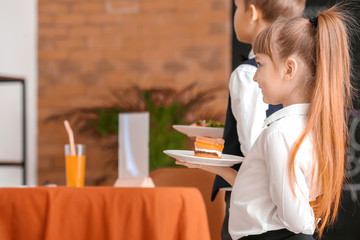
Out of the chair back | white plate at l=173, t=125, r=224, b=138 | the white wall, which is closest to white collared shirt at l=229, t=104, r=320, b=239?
white plate at l=173, t=125, r=224, b=138

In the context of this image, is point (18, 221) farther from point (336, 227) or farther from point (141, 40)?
point (141, 40)

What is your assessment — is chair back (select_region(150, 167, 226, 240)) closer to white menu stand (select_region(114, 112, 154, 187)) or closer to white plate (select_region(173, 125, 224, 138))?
white menu stand (select_region(114, 112, 154, 187))

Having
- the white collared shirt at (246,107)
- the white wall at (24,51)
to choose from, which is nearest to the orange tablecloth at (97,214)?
the white collared shirt at (246,107)

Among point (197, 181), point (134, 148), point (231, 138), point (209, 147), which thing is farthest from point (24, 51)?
point (209, 147)

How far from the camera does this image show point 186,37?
4055 millimetres

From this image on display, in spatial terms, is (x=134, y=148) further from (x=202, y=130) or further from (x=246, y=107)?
(x=246, y=107)

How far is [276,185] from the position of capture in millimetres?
1009

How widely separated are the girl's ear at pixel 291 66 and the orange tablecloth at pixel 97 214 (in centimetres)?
51

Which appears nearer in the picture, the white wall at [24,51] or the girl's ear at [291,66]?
the girl's ear at [291,66]

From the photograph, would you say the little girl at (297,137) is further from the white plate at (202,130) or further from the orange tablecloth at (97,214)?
the white plate at (202,130)

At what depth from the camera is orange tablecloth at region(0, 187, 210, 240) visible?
142cm

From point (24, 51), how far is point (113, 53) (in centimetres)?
70

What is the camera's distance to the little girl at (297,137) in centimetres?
101

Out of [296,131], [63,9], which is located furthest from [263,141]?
[63,9]
